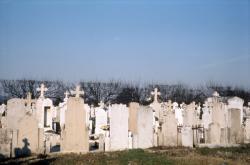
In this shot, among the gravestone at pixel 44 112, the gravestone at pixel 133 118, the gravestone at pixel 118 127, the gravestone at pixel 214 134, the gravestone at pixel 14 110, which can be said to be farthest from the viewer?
the gravestone at pixel 44 112

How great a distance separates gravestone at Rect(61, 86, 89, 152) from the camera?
49.2 ft

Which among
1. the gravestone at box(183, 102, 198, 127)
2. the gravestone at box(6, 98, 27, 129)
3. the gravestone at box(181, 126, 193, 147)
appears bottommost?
the gravestone at box(181, 126, 193, 147)

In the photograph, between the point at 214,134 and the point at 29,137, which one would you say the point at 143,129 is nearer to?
the point at 214,134

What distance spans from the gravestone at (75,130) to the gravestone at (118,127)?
1.51m

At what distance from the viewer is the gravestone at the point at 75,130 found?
1500 cm

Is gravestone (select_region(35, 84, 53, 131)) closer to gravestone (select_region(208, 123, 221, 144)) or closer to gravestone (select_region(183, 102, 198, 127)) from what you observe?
gravestone (select_region(183, 102, 198, 127))

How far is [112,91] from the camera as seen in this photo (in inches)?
2266

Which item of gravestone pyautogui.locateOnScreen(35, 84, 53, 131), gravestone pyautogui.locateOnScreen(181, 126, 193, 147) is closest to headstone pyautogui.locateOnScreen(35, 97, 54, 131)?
gravestone pyautogui.locateOnScreen(35, 84, 53, 131)

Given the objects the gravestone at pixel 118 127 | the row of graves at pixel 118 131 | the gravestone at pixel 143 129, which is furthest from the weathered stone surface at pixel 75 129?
the gravestone at pixel 143 129

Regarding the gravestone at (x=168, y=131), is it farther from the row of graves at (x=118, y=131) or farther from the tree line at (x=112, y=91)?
the tree line at (x=112, y=91)

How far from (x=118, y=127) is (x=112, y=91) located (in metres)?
41.1

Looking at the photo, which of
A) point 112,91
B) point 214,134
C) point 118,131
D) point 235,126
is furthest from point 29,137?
point 112,91

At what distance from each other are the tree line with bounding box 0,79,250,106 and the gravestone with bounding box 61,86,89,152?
34.1 meters

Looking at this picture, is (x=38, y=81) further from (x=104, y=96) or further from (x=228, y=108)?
(x=228, y=108)
